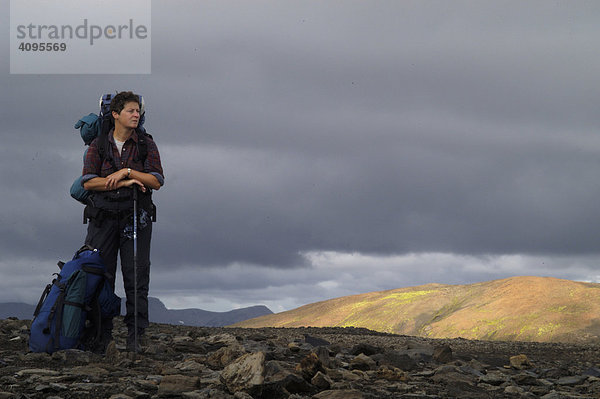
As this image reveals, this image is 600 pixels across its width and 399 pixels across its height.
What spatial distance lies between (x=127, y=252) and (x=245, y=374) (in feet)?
13.1

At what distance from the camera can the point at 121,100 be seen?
31.0 feet

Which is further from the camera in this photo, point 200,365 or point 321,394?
point 200,365

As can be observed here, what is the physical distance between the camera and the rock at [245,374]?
6098 millimetres

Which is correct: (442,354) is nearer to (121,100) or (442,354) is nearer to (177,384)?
(177,384)

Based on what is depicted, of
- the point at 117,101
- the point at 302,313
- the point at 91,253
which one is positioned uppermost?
the point at 117,101

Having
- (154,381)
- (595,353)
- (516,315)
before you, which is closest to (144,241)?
(154,381)

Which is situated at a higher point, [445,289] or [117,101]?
[117,101]

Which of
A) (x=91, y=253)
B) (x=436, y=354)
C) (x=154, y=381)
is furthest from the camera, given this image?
(x=436, y=354)

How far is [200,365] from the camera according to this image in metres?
7.96

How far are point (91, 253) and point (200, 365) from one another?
104 inches

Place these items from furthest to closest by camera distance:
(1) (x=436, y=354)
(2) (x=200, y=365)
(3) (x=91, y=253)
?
(1) (x=436, y=354)
(3) (x=91, y=253)
(2) (x=200, y=365)

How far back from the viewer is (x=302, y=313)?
47406 millimetres

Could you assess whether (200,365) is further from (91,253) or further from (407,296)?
(407,296)

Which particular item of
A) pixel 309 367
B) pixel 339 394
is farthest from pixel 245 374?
pixel 309 367
